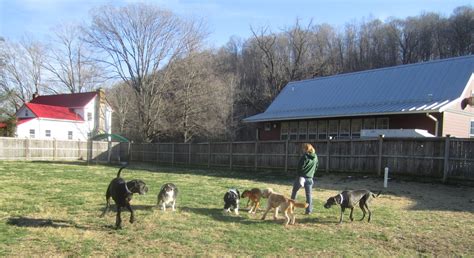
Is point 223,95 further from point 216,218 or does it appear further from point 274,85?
point 216,218

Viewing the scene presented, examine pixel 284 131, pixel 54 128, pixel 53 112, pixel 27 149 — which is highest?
pixel 53 112

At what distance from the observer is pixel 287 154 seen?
22984 mm

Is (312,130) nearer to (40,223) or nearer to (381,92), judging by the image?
(381,92)

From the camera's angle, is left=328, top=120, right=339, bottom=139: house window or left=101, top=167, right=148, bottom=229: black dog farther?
left=328, top=120, right=339, bottom=139: house window

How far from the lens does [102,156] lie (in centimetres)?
3775

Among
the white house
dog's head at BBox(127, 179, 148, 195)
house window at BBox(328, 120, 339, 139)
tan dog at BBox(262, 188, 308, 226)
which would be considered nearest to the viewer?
dog's head at BBox(127, 179, 148, 195)

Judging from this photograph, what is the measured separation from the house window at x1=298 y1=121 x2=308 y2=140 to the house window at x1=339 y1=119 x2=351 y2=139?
2.86m

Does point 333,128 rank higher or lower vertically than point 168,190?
higher

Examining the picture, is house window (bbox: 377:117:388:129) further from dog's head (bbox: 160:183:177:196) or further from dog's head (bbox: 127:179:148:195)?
dog's head (bbox: 127:179:148:195)

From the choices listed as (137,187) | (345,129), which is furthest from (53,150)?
(137,187)

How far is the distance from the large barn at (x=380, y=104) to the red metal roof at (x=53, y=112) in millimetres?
23842

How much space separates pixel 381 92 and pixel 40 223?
22765 millimetres

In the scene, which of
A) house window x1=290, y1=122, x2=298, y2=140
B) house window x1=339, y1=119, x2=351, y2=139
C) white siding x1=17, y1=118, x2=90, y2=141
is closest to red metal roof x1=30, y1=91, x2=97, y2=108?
white siding x1=17, y1=118, x2=90, y2=141

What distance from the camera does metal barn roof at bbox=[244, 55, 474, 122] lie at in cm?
2300
